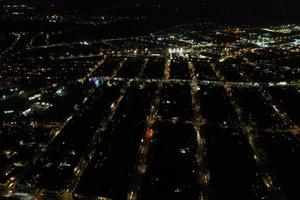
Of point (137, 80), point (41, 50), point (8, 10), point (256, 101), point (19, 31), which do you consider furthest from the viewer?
point (8, 10)

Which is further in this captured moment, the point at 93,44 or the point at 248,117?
the point at 93,44

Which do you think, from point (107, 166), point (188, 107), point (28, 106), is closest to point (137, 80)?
point (188, 107)

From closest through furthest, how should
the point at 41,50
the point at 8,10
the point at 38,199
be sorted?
the point at 38,199, the point at 41,50, the point at 8,10

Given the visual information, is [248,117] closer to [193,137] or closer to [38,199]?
[193,137]

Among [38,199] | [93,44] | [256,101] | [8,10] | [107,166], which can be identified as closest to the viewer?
[38,199]

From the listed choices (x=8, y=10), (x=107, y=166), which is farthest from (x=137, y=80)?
(x=8, y=10)

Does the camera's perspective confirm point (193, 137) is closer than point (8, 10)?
Yes

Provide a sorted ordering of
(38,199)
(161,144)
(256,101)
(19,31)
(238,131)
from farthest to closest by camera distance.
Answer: (19,31), (256,101), (238,131), (161,144), (38,199)

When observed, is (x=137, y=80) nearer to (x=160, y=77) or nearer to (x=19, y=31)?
(x=160, y=77)
